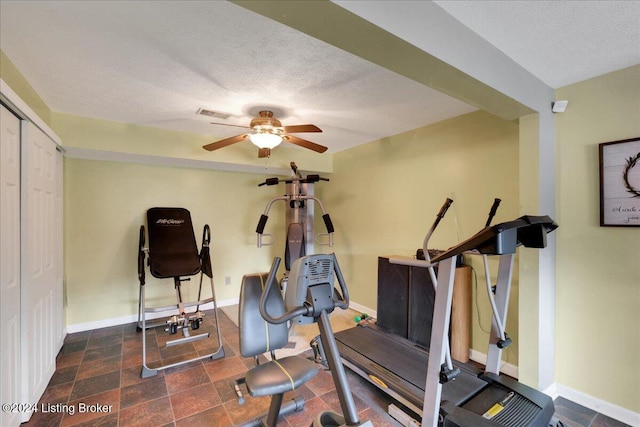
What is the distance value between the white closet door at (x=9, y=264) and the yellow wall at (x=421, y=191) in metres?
3.28

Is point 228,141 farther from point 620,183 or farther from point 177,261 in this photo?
point 620,183

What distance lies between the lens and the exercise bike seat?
1.46 m

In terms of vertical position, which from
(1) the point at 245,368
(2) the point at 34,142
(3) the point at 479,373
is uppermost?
(2) the point at 34,142

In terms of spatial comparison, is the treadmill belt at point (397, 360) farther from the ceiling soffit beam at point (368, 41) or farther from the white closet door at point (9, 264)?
the white closet door at point (9, 264)

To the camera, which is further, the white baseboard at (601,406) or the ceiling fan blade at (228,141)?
the ceiling fan blade at (228,141)

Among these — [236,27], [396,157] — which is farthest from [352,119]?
[236,27]

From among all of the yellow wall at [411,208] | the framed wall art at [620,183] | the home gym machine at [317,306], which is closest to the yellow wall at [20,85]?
the yellow wall at [411,208]

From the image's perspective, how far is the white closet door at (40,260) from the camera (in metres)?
1.87

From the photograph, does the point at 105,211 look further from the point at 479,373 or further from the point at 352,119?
the point at 479,373

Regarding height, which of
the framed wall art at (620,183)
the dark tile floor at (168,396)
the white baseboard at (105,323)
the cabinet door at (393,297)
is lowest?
the dark tile floor at (168,396)

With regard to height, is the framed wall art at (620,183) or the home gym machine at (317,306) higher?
the framed wall art at (620,183)

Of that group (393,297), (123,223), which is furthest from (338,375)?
(123,223)

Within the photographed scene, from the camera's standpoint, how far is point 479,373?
6.64ft

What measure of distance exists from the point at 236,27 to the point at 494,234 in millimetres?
1663
